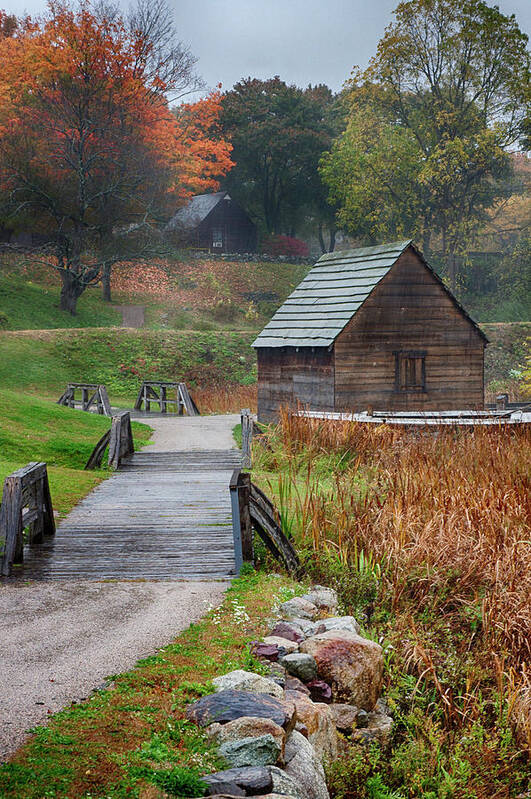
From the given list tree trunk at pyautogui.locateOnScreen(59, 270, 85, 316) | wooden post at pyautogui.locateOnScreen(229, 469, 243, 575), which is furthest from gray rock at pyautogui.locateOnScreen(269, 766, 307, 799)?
tree trunk at pyautogui.locateOnScreen(59, 270, 85, 316)

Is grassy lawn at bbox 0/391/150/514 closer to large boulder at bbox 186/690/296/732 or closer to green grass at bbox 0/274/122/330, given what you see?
large boulder at bbox 186/690/296/732

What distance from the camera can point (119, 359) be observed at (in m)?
36.1

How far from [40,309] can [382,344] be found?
892 inches

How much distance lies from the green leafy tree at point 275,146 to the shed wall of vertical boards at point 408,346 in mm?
31816

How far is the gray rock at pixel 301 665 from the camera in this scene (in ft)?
20.9

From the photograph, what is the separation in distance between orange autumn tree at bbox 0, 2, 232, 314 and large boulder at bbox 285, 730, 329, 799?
34862 mm

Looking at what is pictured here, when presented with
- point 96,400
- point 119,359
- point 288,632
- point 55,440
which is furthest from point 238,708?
point 119,359

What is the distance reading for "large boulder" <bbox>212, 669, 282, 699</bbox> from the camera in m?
5.59

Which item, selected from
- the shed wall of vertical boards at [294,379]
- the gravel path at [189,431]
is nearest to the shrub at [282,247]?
the gravel path at [189,431]

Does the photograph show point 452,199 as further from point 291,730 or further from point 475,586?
point 291,730

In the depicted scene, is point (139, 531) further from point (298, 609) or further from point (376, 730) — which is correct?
point (376, 730)

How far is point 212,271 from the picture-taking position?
2037 inches

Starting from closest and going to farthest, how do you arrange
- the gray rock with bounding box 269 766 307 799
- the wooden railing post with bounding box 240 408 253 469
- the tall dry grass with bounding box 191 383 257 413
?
the gray rock with bounding box 269 766 307 799 < the wooden railing post with bounding box 240 408 253 469 < the tall dry grass with bounding box 191 383 257 413

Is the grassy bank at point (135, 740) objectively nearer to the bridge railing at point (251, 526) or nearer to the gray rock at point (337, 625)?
the gray rock at point (337, 625)
